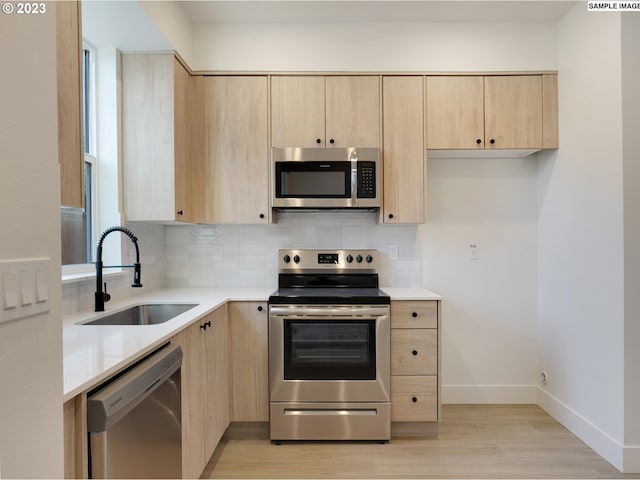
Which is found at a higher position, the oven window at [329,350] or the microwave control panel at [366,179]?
the microwave control panel at [366,179]

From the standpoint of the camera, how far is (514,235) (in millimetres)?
2959

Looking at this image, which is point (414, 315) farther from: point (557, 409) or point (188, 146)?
point (188, 146)

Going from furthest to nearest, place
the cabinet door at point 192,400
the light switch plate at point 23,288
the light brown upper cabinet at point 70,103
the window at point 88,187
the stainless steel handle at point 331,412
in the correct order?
the stainless steel handle at point 331,412
the window at point 88,187
the cabinet door at point 192,400
the light brown upper cabinet at point 70,103
the light switch plate at point 23,288

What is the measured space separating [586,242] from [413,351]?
1288 mm

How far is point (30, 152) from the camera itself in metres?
0.75

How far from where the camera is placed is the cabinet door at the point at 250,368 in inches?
95.0

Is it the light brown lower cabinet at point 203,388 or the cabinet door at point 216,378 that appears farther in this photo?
the cabinet door at point 216,378

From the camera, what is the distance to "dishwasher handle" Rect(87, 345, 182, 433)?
0.99 m

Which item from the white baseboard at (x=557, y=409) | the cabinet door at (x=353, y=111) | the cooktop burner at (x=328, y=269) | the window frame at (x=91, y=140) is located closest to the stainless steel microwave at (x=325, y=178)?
the cabinet door at (x=353, y=111)

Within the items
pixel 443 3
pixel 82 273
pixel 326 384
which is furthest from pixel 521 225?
pixel 82 273

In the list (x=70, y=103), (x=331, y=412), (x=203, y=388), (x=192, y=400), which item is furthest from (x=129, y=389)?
(x=331, y=412)

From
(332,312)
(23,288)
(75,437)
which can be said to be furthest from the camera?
(332,312)

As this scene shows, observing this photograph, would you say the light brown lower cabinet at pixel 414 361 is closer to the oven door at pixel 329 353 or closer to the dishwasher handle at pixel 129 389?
the oven door at pixel 329 353

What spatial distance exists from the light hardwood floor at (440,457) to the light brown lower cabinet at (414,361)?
209 millimetres
